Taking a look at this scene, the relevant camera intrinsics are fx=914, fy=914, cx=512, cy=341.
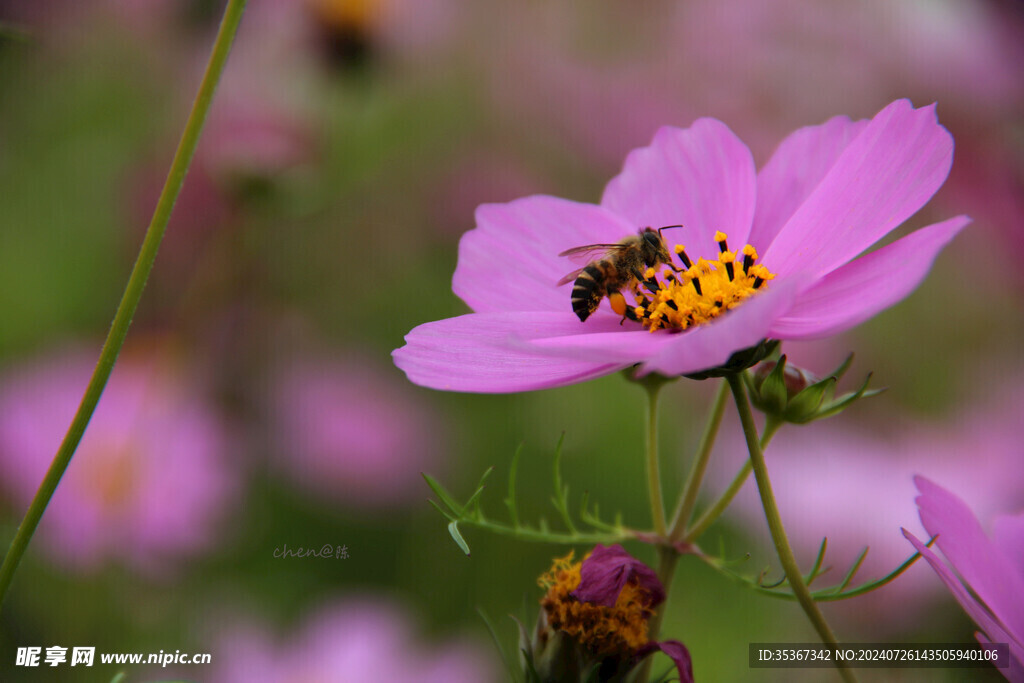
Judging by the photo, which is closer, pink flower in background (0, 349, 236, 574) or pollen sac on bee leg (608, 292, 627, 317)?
pollen sac on bee leg (608, 292, 627, 317)

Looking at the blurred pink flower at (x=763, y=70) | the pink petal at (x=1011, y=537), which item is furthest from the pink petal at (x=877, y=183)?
the blurred pink flower at (x=763, y=70)

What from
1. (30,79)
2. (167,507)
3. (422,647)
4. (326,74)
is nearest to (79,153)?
(30,79)

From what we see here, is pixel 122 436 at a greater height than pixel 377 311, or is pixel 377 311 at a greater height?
pixel 377 311

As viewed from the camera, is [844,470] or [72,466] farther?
[844,470]

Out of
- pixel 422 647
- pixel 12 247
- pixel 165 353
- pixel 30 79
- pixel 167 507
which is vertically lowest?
pixel 422 647

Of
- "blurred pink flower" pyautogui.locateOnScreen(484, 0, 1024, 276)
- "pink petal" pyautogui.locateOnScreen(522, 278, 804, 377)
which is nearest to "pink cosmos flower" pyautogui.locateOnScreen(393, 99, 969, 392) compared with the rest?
"pink petal" pyautogui.locateOnScreen(522, 278, 804, 377)

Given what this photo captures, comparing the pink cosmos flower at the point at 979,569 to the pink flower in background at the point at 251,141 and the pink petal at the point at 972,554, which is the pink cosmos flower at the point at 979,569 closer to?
the pink petal at the point at 972,554

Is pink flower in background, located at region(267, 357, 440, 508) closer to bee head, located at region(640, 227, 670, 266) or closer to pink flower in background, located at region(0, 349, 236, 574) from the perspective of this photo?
pink flower in background, located at region(0, 349, 236, 574)

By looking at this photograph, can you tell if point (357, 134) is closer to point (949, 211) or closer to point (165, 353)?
point (165, 353)
